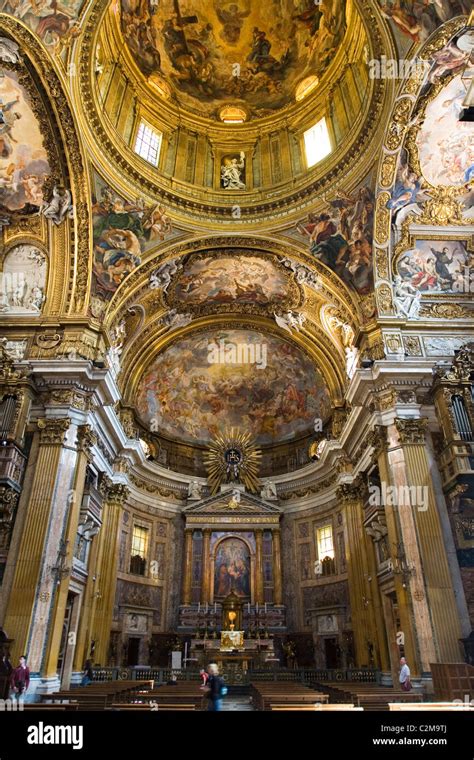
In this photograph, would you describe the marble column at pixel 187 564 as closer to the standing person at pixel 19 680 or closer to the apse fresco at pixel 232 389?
the apse fresco at pixel 232 389

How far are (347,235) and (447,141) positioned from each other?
4140 mm

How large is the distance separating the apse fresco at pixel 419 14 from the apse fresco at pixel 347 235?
4336mm

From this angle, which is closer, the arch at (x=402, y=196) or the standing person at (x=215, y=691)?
the standing person at (x=215, y=691)

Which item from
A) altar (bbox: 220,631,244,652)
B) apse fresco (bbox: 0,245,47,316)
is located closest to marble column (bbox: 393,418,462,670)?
altar (bbox: 220,631,244,652)

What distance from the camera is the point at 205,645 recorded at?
2003cm

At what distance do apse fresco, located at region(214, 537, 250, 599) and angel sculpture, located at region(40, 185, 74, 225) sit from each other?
1581 centimetres

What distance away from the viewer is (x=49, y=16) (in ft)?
44.5

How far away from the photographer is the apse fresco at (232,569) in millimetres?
22698

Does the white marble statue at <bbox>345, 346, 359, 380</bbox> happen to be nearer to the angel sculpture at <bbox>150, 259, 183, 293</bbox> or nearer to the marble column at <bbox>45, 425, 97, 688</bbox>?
the angel sculpture at <bbox>150, 259, 183, 293</bbox>

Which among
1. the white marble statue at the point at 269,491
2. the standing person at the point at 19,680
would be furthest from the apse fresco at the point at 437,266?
the standing person at the point at 19,680

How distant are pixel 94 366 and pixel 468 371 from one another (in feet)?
37.8

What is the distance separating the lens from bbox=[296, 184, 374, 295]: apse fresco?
1702 centimetres

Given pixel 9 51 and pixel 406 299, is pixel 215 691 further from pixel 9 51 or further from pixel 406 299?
pixel 9 51
